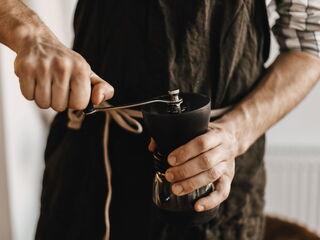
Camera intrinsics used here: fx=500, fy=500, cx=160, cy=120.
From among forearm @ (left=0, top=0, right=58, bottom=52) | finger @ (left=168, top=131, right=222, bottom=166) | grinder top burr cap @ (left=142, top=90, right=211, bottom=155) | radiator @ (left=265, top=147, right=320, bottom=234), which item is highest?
forearm @ (left=0, top=0, right=58, bottom=52)

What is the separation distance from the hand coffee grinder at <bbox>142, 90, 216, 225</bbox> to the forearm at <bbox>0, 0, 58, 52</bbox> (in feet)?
0.52

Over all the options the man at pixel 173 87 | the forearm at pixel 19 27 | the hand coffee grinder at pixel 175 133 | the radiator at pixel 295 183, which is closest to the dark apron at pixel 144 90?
the man at pixel 173 87

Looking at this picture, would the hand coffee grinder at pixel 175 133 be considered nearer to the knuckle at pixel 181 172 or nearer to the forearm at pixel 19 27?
the knuckle at pixel 181 172

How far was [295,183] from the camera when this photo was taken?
1741 mm

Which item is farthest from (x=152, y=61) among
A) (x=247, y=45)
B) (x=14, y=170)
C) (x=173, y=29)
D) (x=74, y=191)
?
(x=14, y=170)

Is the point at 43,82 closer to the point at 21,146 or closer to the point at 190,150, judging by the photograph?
the point at 190,150

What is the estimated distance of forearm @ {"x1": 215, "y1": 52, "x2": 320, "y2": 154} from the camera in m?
0.85

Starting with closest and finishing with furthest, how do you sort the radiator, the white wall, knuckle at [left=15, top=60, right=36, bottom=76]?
knuckle at [left=15, top=60, right=36, bottom=76] < the white wall < the radiator

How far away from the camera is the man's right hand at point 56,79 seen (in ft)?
1.84

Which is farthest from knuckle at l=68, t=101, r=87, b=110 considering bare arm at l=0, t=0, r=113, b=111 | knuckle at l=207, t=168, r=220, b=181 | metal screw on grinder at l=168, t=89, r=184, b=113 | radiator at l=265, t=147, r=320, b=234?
radiator at l=265, t=147, r=320, b=234

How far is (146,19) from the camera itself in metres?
0.81

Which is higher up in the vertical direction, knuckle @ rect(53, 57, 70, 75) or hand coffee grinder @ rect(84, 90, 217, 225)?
knuckle @ rect(53, 57, 70, 75)

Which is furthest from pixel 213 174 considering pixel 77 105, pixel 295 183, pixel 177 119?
pixel 295 183

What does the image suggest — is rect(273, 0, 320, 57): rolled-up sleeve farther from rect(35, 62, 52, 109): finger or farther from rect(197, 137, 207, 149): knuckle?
rect(35, 62, 52, 109): finger
